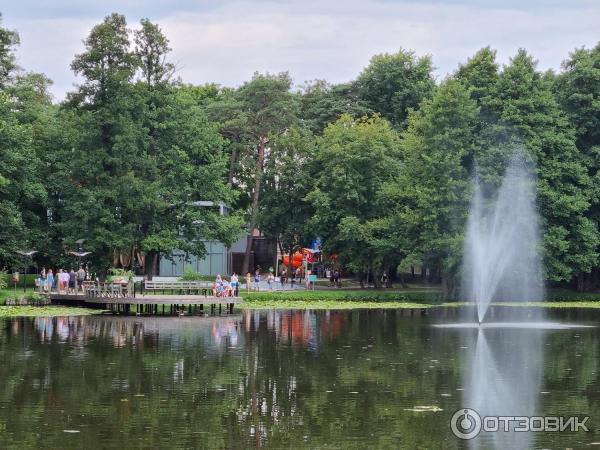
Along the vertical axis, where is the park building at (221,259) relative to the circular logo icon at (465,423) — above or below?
above

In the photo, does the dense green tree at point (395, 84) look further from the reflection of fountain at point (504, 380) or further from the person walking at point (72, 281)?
the reflection of fountain at point (504, 380)

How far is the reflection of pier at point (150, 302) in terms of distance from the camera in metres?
55.8

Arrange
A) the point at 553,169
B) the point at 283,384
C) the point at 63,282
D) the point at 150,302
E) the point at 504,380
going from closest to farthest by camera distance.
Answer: the point at 283,384
the point at 504,380
the point at 150,302
the point at 63,282
the point at 553,169

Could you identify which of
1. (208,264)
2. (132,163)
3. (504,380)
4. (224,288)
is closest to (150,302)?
(224,288)

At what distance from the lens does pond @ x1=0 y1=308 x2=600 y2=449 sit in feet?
70.1

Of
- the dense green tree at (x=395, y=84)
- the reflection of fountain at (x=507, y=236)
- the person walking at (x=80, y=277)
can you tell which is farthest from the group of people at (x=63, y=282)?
the dense green tree at (x=395, y=84)

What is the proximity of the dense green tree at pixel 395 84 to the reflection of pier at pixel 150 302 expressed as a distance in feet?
115

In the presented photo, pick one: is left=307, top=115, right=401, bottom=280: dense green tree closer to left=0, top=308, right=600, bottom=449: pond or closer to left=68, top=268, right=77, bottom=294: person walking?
left=68, top=268, right=77, bottom=294: person walking

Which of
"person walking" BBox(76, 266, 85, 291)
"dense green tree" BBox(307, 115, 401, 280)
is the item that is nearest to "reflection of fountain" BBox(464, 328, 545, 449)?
"person walking" BBox(76, 266, 85, 291)

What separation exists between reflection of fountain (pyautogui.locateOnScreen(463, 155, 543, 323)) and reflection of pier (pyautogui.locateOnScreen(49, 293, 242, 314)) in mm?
17619

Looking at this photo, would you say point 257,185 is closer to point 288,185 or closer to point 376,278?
point 288,185

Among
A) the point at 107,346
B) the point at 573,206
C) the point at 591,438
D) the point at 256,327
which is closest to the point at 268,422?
the point at 591,438

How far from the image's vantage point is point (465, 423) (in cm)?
2288

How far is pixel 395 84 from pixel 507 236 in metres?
26.1
